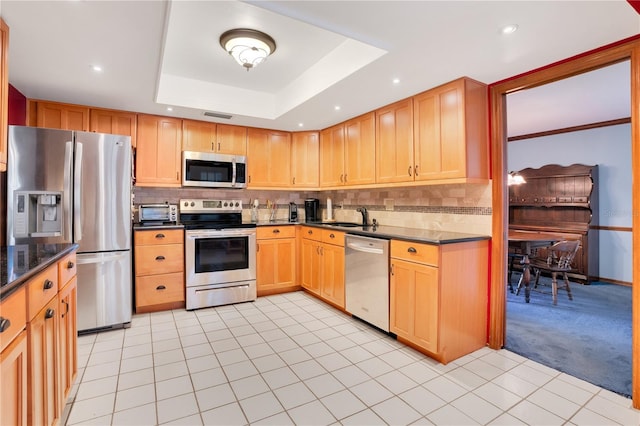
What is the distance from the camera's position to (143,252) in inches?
133

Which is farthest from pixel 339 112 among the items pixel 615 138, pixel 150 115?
pixel 615 138

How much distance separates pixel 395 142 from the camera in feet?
10.5

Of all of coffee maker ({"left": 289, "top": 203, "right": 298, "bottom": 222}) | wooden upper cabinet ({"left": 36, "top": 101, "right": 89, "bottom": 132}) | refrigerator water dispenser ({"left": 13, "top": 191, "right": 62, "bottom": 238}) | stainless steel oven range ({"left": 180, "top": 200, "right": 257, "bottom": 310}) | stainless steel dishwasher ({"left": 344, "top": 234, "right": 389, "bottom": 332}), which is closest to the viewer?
refrigerator water dispenser ({"left": 13, "top": 191, "right": 62, "bottom": 238})

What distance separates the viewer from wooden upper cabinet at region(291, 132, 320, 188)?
4.51 m

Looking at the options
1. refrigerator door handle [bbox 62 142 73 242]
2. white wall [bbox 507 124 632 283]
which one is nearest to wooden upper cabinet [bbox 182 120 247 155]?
refrigerator door handle [bbox 62 142 73 242]

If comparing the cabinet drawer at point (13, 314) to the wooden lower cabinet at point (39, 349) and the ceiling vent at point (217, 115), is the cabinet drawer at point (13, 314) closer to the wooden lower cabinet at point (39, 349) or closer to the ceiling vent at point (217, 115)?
the wooden lower cabinet at point (39, 349)

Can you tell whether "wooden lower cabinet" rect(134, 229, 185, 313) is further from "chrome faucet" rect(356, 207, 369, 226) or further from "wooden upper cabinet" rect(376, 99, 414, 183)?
"wooden upper cabinet" rect(376, 99, 414, 183)

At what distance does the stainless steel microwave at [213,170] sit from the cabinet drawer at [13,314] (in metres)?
2.76

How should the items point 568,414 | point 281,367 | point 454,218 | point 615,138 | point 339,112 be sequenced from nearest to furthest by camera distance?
point 568,414 → point 281,367 → point 454,218 → point 339,112 → point 615,138

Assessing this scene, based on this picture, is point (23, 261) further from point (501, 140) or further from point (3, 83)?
point (501, 140)

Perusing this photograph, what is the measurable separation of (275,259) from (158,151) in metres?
1.90

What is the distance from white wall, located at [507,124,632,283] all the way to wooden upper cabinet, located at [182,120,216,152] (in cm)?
433

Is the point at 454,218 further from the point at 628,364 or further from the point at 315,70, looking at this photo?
the point at 315,70

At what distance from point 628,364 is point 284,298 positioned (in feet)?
10.5
